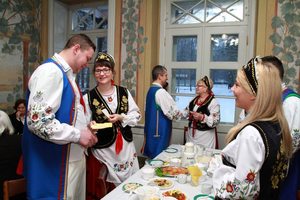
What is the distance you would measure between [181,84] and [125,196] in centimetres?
312

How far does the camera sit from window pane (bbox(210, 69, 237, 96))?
4098 mm

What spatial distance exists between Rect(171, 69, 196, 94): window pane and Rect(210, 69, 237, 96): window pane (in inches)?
14.0

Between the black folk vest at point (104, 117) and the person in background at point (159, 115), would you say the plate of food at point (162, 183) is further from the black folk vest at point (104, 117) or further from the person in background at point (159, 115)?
the person in background at point (159, 115)

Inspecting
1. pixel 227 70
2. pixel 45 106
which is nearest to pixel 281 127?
pixel 45 106

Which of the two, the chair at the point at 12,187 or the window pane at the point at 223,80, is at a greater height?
the window pane at the point at 223,80

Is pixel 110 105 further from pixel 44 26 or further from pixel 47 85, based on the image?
pixel 44 26

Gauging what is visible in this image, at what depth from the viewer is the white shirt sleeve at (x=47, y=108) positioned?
4.89ft

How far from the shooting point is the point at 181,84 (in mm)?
4414

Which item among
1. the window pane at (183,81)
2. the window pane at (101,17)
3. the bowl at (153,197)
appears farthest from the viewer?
A: the window pane at (101,17)

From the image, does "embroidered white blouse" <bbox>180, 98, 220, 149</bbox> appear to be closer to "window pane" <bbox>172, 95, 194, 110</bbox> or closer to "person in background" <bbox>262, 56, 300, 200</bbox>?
"window pane" <bbox>172, 95, 194, 110</bbox>

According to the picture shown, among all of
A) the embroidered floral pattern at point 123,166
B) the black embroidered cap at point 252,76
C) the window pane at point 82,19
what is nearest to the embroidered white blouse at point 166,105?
the embroidered floral pattern at point 123,166

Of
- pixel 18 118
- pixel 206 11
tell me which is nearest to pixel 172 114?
pixel 206 11

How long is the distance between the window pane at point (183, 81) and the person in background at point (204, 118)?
36.3 inches

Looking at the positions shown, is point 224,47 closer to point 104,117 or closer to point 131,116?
point 131,116
